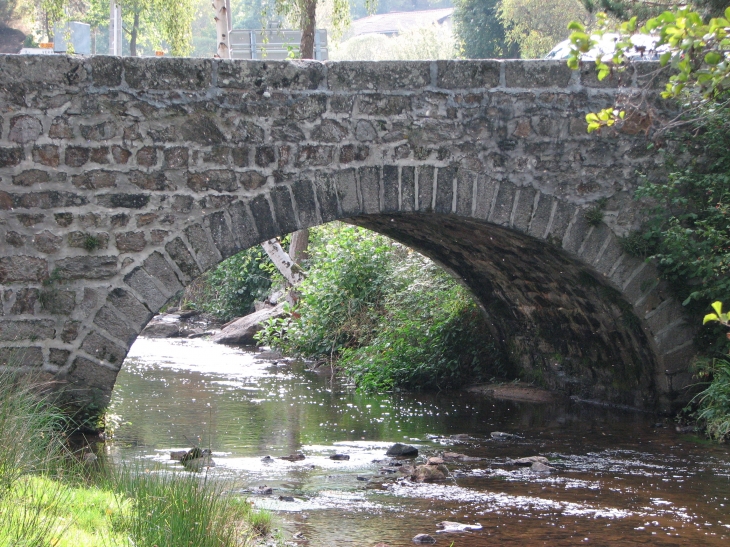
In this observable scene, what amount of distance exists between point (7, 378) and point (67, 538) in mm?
2454

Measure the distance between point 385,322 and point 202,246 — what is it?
4.89 metres

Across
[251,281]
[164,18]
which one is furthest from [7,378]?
[251,281]

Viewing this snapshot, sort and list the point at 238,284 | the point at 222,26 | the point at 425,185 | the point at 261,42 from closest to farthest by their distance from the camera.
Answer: the point at 425,185
the point at 222,26
the point at 261,42
the point at 238,284

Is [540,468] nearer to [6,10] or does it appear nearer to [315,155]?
[315,155]

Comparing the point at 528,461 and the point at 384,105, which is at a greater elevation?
the point at 384,105

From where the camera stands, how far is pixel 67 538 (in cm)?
357

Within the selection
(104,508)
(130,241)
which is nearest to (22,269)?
(130,241)

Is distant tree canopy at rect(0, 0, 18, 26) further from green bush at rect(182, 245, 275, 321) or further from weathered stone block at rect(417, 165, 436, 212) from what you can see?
weathered stone block at rect(417, 165, 436, 212)

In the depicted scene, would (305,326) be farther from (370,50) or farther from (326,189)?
(370,50)

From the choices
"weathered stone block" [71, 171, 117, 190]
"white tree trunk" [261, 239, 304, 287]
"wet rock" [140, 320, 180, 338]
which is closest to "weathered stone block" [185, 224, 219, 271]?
"weathered stone block" [71, 171, 117, 190]

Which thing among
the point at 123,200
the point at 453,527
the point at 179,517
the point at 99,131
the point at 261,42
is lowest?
the point at 453,527

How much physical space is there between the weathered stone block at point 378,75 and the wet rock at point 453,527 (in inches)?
130

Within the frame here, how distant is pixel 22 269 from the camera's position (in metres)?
6.19

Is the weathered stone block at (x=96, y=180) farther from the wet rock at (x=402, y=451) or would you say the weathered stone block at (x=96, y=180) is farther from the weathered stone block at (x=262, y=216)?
the wet rock at (x=402, y=451)
